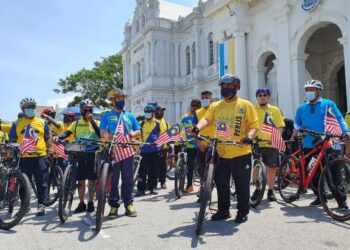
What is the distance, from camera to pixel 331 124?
569 centimetres

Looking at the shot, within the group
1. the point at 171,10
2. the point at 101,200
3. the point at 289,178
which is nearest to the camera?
the point at 101,200

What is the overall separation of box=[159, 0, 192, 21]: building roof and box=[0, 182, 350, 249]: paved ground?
107 feet

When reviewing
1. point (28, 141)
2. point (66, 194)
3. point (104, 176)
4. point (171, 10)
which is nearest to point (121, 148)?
point (104, 176)

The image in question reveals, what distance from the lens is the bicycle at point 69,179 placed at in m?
5.51

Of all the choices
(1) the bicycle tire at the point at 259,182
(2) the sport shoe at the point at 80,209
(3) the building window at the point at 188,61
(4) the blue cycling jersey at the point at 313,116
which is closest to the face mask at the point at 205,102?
(1) the bicycle tire at the point at 259,182

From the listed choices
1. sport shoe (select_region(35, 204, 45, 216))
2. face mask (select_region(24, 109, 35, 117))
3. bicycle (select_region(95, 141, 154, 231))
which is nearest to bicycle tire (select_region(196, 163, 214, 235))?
bicycle (select_region(95, 141, 154, 231))

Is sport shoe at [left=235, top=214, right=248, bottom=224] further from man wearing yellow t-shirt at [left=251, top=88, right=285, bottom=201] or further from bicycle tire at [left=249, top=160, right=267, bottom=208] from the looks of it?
man wearing yellow t-shirt at [left=251, top=88, right=285, bottom=201]

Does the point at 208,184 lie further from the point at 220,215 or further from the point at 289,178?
the point at 289,178

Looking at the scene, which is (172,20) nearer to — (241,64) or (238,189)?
(241,64)

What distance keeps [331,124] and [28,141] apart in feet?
16.0

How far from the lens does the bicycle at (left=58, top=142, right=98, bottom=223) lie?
5.51 metres

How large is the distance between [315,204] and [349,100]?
8925 mm

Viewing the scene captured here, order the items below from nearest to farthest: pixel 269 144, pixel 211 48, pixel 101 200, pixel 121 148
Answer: pixel 101 200
pixel 121 148
pixel 269 144
pixel 211 48

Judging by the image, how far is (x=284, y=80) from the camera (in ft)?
54.4
